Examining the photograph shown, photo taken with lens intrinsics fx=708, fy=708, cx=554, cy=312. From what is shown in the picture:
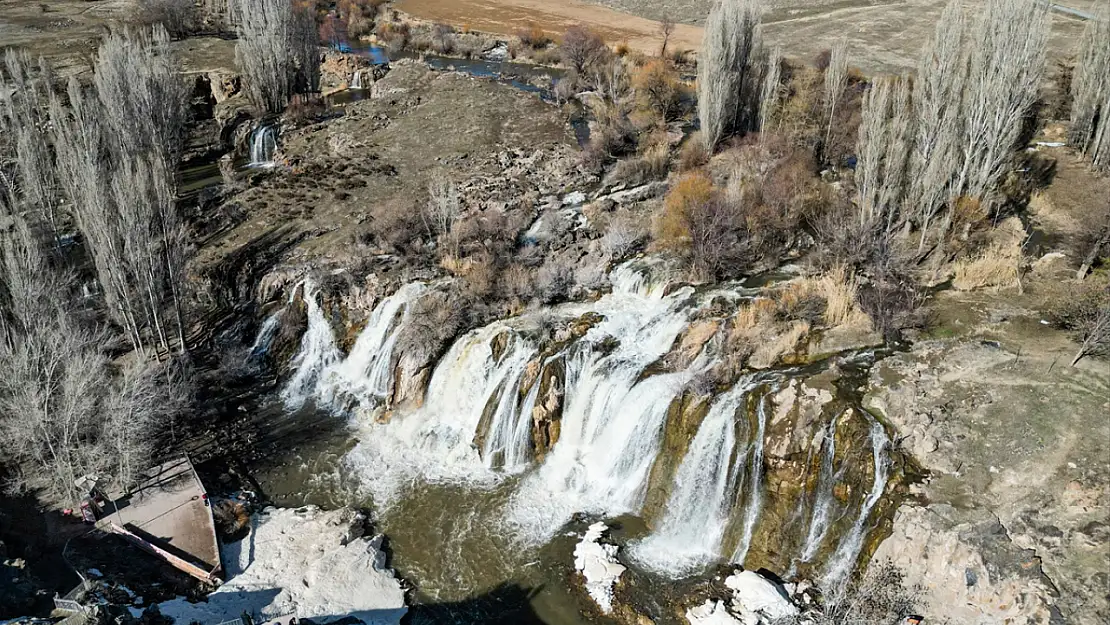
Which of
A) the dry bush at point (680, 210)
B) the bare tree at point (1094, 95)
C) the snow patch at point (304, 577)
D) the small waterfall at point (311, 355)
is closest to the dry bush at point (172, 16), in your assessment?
the small waterfall at point (311, 355)

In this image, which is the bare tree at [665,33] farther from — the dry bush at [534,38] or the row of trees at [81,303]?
the row of trees at [81,303]

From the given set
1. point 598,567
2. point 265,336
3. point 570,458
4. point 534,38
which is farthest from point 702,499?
point 534,38

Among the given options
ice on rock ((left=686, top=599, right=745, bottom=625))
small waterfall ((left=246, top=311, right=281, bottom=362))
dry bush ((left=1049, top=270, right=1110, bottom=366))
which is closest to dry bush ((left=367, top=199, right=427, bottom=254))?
small waterfall ((left=246, top=311, right=281, bottom=362))

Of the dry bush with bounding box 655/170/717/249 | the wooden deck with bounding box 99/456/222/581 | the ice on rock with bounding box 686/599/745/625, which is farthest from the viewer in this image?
the dry bush with bounding box 655/170/717/249

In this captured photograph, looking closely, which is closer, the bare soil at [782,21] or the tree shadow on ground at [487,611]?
the tree shadow on ground at [487,611]

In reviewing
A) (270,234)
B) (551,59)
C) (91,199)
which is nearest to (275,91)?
(270,234)

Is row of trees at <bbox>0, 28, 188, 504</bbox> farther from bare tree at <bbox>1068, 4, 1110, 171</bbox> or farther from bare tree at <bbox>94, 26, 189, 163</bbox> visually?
bare tree at <bbox>1068, 4, 1110, 171</bbox>

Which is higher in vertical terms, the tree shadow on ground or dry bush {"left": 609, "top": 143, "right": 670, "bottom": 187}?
dry bush {"left": 609, "top": 143, "right": 670, "bottom": 187}
